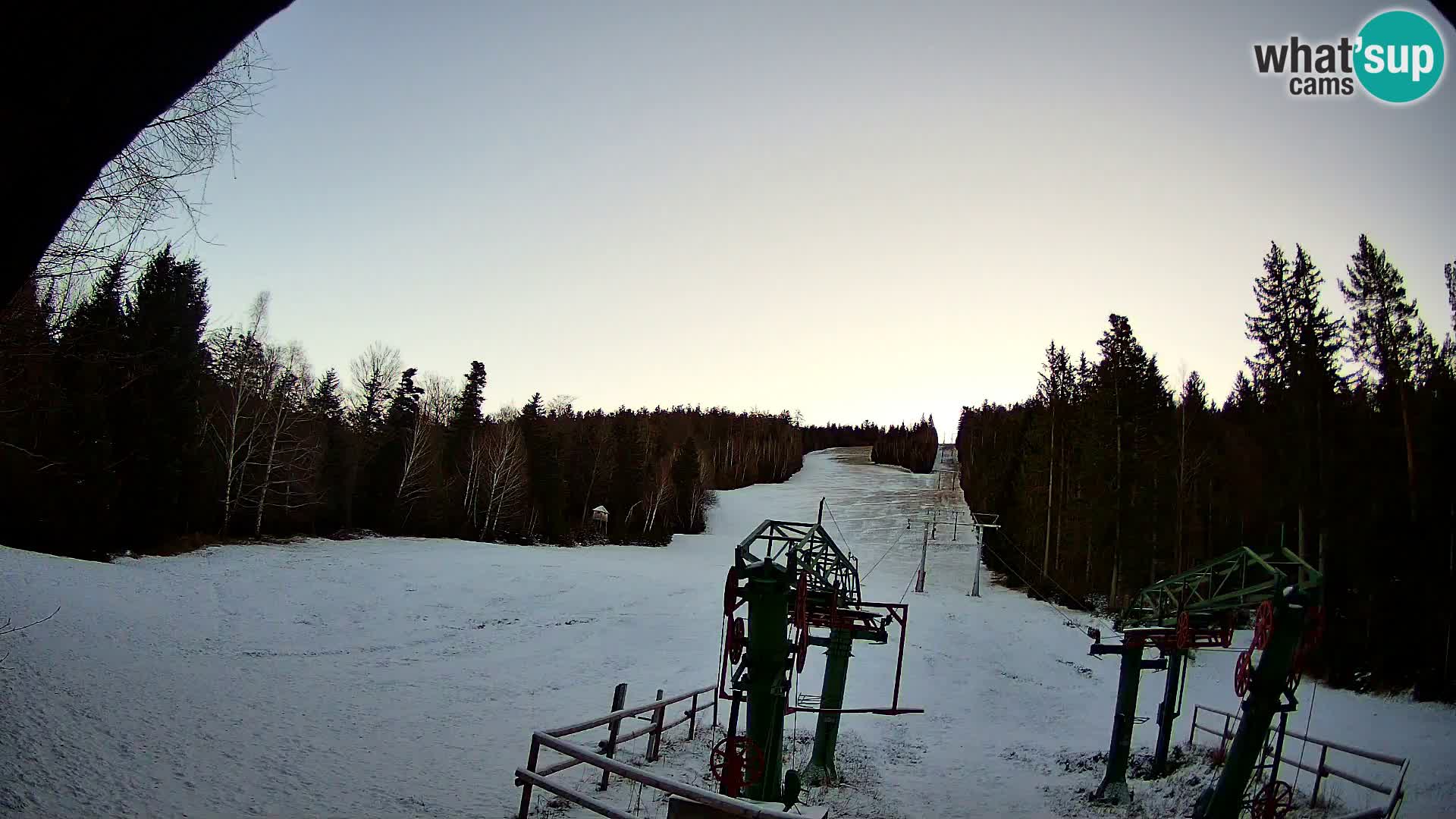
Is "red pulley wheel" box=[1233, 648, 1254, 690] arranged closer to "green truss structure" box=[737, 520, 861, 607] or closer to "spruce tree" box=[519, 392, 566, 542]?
"green truss structure" box=[737, 520, 861, 607]

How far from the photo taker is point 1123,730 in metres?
14.7

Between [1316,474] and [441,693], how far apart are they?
27941 millimetres

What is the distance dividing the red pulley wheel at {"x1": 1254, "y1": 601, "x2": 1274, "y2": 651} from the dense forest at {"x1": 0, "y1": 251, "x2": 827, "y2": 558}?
47.9 feet

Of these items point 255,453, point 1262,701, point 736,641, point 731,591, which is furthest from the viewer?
point 255,453

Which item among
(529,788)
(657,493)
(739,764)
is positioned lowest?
(529,788)

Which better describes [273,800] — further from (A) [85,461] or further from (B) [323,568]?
(A) [85,461]

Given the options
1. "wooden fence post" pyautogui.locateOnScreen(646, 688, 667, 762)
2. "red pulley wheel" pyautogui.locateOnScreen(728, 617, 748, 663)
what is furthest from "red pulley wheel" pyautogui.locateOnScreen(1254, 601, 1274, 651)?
"wooden fence post" pyautogui.locateOnScreen(646, 688, 667, 762)

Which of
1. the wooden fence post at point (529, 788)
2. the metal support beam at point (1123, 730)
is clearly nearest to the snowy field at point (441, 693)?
the metal support beam at point (1123, 730)

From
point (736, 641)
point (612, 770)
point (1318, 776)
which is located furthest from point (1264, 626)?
point (612, 770)

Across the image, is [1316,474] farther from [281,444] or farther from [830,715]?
[281,444]

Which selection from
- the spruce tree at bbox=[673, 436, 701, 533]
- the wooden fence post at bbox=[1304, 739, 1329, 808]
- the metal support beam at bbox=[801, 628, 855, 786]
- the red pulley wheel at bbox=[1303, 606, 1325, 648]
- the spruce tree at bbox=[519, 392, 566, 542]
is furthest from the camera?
the spruce tree at bbox=[673, 436, 701, 533]

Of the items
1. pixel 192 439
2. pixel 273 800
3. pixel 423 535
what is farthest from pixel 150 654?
pixel 423 535

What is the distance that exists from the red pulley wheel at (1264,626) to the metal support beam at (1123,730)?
4.08 meters

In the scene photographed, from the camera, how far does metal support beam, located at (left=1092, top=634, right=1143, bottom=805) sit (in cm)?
1462
